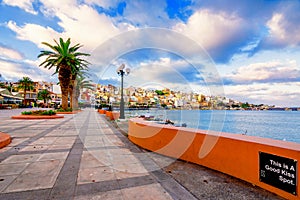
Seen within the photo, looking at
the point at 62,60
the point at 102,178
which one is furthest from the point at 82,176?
the point at 62,60

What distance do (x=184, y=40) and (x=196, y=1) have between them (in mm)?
3962

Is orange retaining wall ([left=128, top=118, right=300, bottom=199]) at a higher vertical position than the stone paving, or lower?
higher

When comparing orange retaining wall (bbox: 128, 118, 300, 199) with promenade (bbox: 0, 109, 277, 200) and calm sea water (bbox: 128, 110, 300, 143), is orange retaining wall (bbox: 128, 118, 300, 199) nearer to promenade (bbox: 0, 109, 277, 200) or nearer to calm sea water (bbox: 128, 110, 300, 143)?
promenade (bbox: 0, 109, 277, 200)

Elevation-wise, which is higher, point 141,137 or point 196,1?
point 196,1

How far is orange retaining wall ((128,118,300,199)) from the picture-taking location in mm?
2702

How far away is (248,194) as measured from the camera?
8.75ft

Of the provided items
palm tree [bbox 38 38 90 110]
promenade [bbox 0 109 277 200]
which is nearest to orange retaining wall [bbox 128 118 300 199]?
promenade [bbox 0 109 277 200]

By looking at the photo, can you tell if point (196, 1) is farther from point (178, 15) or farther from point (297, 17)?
point (297, 17)

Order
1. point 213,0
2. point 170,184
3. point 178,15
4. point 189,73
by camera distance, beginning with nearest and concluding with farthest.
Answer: point 170,184 < point 213,0 < point 189,73 < point 178,15

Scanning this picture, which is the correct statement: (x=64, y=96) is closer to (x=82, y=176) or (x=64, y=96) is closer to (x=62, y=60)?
(x=62, y=60)

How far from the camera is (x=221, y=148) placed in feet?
11.4

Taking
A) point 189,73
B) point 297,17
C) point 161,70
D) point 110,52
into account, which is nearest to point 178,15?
point 161,70

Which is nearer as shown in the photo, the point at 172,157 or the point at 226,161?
the point at 226,161

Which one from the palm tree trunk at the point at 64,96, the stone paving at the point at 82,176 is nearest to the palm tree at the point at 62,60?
the palm tree trunk at the point at 64,96
